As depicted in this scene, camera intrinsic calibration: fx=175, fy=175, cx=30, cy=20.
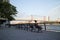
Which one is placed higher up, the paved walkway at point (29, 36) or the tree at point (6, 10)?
the tree at point (6, 10)

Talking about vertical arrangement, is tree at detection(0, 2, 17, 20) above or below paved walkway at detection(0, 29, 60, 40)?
above

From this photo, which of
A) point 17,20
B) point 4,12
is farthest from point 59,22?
point 17,20

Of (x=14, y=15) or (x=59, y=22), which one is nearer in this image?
(x=59, y=22)

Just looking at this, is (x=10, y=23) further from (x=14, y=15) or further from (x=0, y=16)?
(x=0, y=16)

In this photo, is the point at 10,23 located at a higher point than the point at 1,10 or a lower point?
lower

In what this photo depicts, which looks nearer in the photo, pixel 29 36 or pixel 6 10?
pixel 29 36

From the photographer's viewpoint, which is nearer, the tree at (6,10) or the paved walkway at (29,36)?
the paved walkway at (29,36)

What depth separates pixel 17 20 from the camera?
82.9 ft

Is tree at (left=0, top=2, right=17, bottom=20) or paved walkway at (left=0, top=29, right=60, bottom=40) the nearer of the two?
paved walkway at (left=0, top=29, right=60, bottom=40)

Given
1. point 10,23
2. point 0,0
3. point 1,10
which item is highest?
point 0,0

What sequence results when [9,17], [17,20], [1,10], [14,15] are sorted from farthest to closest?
1. [17,20]
2. [14,15]
3. [9,17]
4. [1,10]

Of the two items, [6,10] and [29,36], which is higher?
[6,10]

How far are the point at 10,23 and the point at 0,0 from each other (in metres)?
5.93

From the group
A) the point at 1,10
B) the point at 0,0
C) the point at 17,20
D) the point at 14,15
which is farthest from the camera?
the point at 17,20
